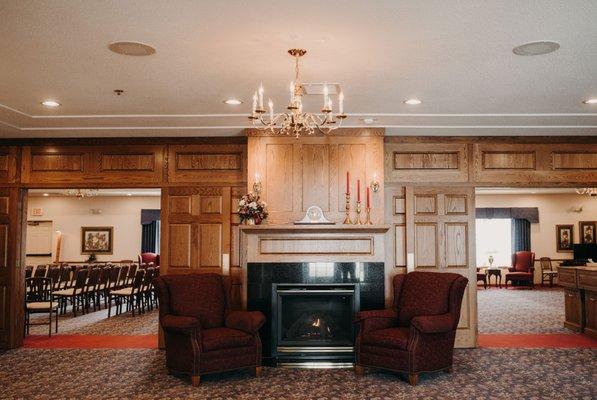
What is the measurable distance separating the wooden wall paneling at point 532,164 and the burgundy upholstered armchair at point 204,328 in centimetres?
357

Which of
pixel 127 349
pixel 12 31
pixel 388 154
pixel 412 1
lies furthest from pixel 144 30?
pixel 127 349

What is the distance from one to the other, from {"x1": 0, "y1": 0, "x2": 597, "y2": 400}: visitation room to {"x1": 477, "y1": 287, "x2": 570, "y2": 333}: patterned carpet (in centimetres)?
17

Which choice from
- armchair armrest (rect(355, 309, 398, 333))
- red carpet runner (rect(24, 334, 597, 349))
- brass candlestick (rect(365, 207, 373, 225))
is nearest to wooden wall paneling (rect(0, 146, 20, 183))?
red carpet runner (rect(24, 334, 597, 349))

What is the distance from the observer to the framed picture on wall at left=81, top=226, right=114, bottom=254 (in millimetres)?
15320

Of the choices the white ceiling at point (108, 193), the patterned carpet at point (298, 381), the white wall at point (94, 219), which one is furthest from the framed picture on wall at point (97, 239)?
the patterned carpet at point (298, 381)

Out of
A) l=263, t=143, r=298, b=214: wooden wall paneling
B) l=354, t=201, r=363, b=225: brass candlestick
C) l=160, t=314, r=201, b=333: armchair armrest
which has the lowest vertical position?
l=160, t=314, r=201, b=333: armchair armrest

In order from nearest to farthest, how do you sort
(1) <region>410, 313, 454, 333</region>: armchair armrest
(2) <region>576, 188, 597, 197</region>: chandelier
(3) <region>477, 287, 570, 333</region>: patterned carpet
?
(1) <region>410, 313, 454, 333</region>: armchair armrest → (3) <region>477, 287, 570, 333</region>: patterned carpet → (2) <region>576, 188, 597, 197</region>: chandelier

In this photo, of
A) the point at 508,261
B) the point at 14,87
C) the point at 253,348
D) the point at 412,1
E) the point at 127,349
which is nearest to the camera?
the point at 412,1

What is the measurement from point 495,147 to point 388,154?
1.42m

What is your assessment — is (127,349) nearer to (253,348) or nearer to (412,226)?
(253,348)

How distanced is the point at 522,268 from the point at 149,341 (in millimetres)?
11475

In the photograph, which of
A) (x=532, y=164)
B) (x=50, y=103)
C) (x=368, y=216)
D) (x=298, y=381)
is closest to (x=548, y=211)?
(x=532, y=164)

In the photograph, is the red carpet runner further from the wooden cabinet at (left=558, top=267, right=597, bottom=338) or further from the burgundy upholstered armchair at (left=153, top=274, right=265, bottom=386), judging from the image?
the burgundy upholstered armchair at (left=153, top=274, right=265, bottom=386)

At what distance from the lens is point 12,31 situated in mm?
3684
